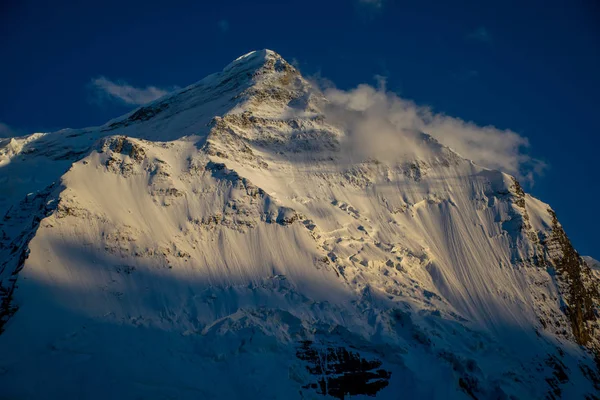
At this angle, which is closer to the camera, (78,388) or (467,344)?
(78,388)

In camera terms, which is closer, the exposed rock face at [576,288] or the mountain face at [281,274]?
the mountain face at [281,274]

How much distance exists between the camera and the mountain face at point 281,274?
269 feet

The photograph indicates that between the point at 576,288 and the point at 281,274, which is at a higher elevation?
the point at 576,288

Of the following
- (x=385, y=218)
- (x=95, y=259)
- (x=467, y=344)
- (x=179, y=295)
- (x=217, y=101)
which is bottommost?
(x=467, y=344)

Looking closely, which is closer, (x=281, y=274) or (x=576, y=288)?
(x=281, y=274)

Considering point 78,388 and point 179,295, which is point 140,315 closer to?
point 179,295

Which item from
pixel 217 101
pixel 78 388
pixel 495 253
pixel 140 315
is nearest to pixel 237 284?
pixel 140 315

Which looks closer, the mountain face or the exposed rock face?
the mountain face

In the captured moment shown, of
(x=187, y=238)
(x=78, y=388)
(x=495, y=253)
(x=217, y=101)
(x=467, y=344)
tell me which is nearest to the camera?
(x=78, y=388)

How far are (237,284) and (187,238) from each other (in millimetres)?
12927

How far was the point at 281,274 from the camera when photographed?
98750 millimetres

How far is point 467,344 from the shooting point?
306 ft

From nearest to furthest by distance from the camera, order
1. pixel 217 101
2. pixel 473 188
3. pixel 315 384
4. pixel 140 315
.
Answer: pixel 315 384, pixel 140 315, pixel 473 188, pixel 217 101

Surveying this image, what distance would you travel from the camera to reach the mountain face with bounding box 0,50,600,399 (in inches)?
3223
